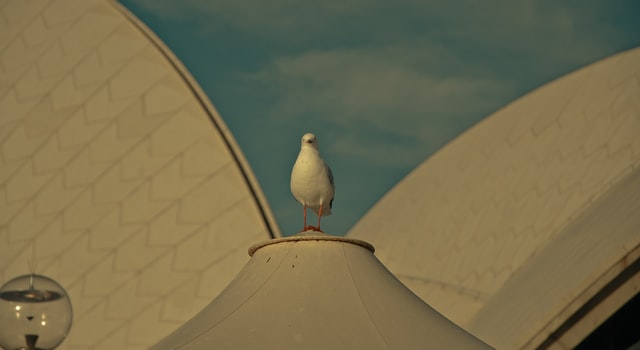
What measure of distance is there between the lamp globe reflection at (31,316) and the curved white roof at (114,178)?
7.15m

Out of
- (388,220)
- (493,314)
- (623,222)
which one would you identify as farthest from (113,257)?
(388,220)

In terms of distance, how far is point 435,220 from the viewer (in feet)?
64.9

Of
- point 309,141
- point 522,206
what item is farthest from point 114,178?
point 309,141

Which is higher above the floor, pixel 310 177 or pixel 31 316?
pixel 310 177

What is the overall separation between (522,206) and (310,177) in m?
10.7

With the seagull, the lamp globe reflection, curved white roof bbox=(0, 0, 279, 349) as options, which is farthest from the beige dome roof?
curved white roof bbox=(0, 0, 279, 349)

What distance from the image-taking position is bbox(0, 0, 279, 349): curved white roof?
1392cm

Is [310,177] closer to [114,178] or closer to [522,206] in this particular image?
[114,178]

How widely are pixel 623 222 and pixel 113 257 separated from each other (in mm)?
5736

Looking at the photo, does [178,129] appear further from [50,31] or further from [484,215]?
[484,215]

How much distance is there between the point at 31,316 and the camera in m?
6.21

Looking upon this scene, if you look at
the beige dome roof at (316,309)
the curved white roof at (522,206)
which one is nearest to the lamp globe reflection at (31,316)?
the beige dome roof at (316,309)

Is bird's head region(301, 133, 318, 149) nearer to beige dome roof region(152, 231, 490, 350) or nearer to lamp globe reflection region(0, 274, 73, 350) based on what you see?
beige dome roof region(152, 231, 490, 350)

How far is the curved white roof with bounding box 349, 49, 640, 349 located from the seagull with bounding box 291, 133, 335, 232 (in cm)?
350
